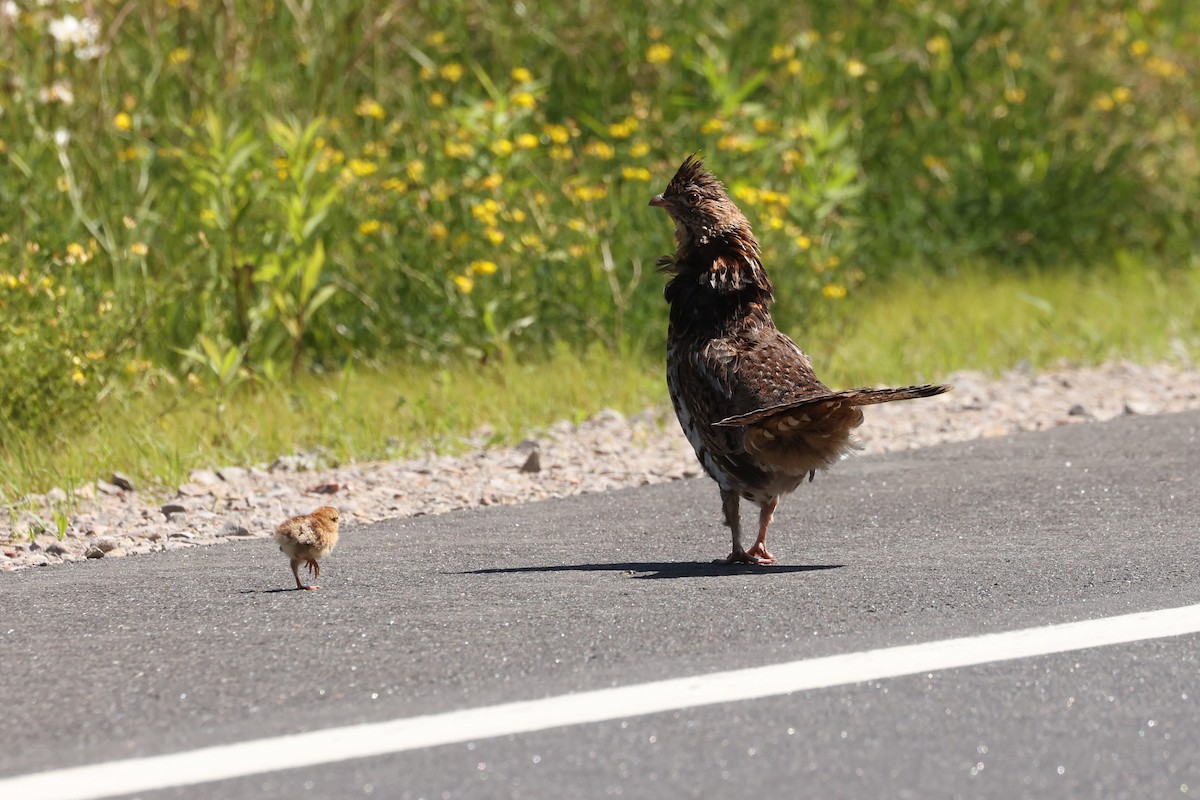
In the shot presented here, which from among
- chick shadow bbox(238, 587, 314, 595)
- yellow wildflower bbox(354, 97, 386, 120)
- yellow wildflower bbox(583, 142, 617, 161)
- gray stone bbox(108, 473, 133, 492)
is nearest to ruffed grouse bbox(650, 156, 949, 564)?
chick shadow bbox(238, 587, 314, 595)

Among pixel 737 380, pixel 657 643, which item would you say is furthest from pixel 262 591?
pixel 737 380

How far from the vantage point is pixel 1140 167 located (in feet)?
42.3

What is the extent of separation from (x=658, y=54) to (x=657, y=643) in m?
7.25

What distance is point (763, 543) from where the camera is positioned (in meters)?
5.49

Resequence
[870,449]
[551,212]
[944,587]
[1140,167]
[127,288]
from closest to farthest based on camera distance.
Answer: [944,587], [870,449], [127,288], [551,212], [1140,167]

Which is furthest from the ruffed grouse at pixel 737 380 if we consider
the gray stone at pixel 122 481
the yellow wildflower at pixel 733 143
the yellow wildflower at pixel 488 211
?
the yellow wildflower at pixel 733 143

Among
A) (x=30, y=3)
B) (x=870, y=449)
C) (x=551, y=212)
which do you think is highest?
(x=30, y=3)

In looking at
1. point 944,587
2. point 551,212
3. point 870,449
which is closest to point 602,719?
point 944,587

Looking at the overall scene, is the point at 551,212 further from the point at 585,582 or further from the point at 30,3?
the point at 585,582

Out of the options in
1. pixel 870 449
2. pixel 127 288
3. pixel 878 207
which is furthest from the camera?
pixel 878 207

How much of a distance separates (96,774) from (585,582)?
191 cm

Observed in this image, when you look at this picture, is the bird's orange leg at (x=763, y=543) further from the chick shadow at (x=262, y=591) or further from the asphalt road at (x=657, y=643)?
the chick shadow at (x=262, y=591)

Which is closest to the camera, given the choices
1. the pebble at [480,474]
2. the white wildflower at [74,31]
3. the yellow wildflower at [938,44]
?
the pebble at [480,474]

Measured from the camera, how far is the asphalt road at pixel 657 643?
11.2ft
